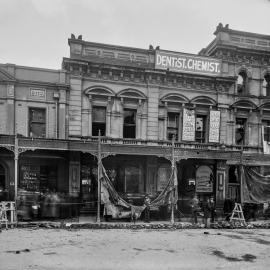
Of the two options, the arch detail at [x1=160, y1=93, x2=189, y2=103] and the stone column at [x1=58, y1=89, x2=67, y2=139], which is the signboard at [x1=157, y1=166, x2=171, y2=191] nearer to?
the arch detail at [x1=160, y1=93, x2=189, y2=103]

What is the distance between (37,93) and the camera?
63.0 feet

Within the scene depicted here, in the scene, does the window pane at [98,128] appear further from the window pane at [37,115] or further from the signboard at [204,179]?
the signboard at [204,179]

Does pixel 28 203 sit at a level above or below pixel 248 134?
below

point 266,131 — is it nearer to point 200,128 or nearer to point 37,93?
point 200,128

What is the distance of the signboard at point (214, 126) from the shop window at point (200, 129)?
20.9 inches

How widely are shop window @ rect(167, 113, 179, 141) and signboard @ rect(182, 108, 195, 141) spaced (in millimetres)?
558

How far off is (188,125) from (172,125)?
3.23 feet

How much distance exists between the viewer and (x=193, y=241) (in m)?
13.0

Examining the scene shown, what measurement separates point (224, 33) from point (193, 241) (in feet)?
48.1

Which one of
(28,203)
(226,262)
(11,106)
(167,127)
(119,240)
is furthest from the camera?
(167,127)

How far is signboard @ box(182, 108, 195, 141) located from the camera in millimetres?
21094

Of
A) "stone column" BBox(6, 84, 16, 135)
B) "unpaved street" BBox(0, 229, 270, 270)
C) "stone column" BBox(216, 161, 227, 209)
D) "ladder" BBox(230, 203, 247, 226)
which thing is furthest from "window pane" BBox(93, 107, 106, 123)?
"ladder" BBox(230, 203, 247, 226)

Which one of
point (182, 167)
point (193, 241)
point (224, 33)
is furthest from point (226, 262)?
point (224, 33)

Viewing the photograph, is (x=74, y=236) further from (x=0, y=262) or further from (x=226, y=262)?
(x=226, y=262)
